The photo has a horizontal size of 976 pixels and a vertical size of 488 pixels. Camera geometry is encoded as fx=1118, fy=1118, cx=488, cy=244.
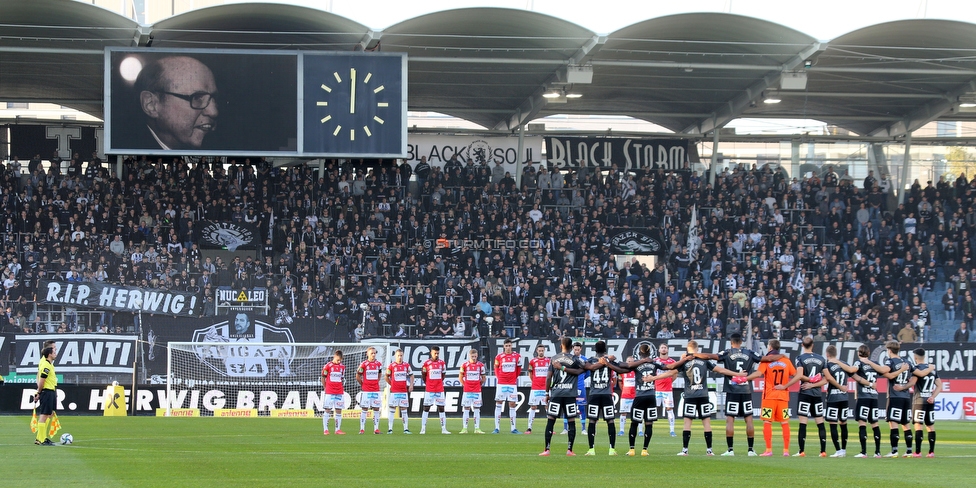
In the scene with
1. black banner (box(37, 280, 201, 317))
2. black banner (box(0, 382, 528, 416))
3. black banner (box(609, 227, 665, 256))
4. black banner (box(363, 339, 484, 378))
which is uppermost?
black banner (box(609, 227, 665, 256))

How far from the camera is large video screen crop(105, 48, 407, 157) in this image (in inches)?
1344

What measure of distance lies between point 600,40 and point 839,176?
15279 mm

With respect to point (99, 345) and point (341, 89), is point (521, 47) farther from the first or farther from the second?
point (99, 345)

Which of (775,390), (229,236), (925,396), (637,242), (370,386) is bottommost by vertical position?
(370,386)

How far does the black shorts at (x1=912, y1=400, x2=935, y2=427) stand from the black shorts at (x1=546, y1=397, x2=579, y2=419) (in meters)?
5.76

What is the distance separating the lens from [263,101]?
34.7 metres

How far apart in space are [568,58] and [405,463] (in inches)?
931

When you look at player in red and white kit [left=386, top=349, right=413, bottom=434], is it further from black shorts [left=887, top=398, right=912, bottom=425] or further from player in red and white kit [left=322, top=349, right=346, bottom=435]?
black shorts [left=887, top=398, right=912, bottom=425]

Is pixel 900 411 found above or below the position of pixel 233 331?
below

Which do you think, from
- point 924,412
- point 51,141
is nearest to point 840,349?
point 924,412

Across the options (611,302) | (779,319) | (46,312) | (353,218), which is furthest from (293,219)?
(779,319)

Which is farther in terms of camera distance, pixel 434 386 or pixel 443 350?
pixel 443 350

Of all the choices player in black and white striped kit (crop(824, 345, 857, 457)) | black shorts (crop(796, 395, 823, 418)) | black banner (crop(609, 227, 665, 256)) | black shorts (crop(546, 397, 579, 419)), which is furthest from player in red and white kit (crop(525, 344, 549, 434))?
black banner (crop(609, 227, 665, 256))

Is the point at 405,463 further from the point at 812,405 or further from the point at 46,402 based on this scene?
the point at 46,402
